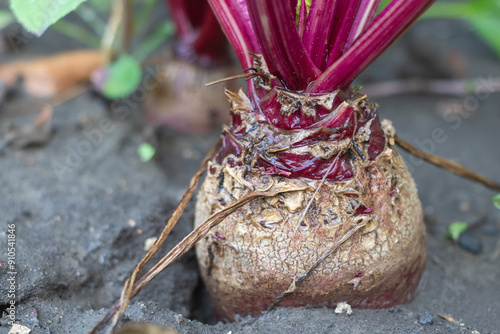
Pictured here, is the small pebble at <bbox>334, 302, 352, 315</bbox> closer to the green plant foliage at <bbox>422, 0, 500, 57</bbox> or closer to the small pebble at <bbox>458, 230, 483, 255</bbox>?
the small pebble at <bbox>458, 230, 483, 255</bbox>

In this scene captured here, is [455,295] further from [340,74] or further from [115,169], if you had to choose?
[115,169]

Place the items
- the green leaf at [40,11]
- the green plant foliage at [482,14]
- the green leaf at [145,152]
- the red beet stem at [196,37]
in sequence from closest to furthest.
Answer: the green leaf at [40,11], the green leaf at [145,152], the red beet stem at [196,37], the green plant foliage at [482,14]

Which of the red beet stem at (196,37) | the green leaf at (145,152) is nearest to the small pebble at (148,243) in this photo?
the green leaf at (145,152)

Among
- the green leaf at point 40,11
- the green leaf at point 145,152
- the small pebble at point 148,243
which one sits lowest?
the small pebble at point 148,243

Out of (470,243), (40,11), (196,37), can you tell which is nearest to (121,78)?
(196,37)

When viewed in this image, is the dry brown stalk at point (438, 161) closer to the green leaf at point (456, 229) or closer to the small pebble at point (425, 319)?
the green leaf at point (456, 229)

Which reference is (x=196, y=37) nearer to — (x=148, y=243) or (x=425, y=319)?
(x=148, y=243)
